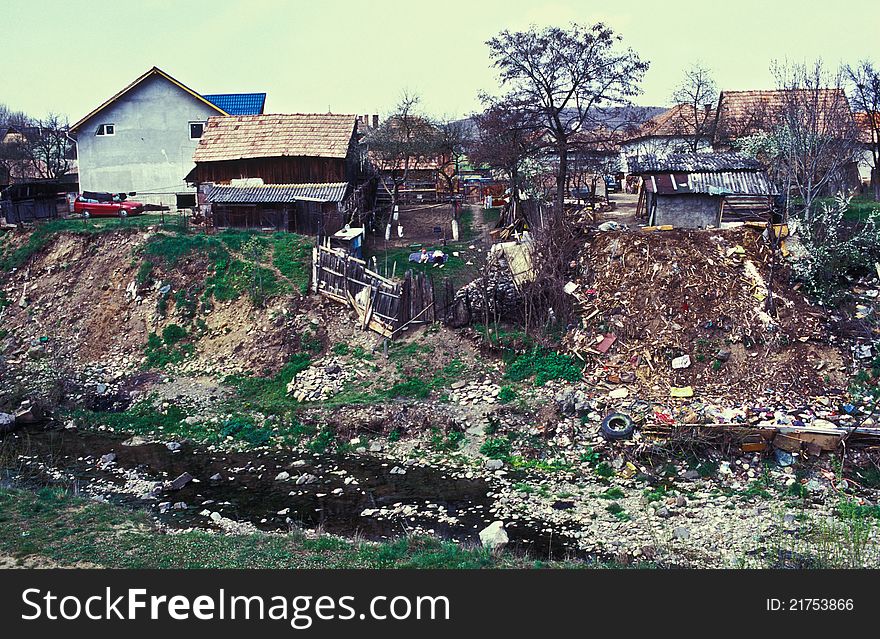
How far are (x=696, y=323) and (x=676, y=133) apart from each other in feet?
75.6

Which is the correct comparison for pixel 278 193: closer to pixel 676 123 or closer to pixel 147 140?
pixel 147 140

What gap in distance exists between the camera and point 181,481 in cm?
1683

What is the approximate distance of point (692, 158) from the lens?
25.6 meters

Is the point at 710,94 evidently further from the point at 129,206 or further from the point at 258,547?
the point at 258,547

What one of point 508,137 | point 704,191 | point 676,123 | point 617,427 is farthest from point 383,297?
point 676,123

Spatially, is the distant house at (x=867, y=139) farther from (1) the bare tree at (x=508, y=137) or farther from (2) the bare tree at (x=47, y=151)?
(2) the bare tree at (x=47, y=151)

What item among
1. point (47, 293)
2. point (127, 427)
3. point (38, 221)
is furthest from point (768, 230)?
point (38, 221)

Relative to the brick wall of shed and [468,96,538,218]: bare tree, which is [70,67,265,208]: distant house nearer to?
[468,96,538,218]: bare tree

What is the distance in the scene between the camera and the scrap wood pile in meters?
18.9

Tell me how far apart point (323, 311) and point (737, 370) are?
1258cm

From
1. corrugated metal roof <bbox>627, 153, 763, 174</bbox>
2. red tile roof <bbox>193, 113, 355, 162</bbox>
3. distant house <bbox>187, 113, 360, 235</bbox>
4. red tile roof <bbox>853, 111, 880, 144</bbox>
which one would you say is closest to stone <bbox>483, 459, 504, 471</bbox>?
corrugated metal roof <bbox>627, 153, 763, 174</bbox>

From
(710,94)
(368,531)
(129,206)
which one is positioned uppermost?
(710,94)

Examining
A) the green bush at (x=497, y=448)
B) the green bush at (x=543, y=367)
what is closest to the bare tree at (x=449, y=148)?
the green bush at (x=543, y=367)

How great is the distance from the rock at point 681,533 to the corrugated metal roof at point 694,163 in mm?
14640
